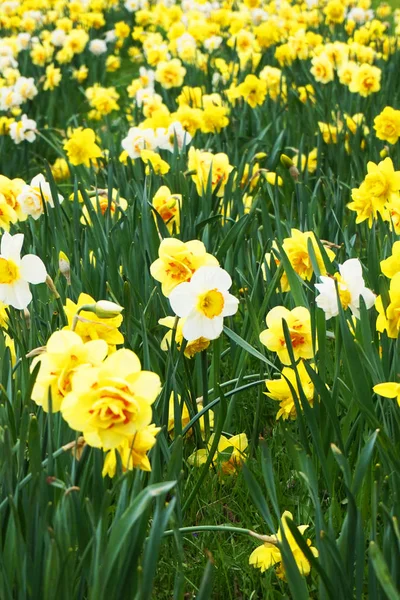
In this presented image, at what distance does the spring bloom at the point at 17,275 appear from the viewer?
1.57 meters

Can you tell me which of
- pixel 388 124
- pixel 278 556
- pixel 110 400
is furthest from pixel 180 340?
pixel 388 124

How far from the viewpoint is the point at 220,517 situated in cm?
174

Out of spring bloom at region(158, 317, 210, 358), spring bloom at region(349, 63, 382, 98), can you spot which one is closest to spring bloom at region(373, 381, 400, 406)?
spring bloom at region(158, 317, 210, 358)

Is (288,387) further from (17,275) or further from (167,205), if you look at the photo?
(167,205)

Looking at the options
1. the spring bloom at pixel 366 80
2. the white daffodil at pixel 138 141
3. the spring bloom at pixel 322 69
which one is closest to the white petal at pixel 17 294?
the white daffodil at pixel 138 141

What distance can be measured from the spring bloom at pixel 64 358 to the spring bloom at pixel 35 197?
4.11 ft

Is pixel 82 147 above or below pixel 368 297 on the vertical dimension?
above

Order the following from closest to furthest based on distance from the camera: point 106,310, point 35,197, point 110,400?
point 110,400 < point 106,310 < point 35,197

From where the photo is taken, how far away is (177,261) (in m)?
1.63

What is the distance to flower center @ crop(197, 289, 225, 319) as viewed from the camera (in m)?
1.48

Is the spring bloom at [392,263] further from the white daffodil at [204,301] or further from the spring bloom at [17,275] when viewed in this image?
the spring bloom at [17,275]

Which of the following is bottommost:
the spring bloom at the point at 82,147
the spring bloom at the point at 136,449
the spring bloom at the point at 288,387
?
the spring bloom at the point at 288,387

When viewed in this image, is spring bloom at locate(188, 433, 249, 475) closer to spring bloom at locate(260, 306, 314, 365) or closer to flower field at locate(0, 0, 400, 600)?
flower field at locate(0, 0, 400, 600)

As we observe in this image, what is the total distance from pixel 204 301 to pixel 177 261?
0.17 meters
